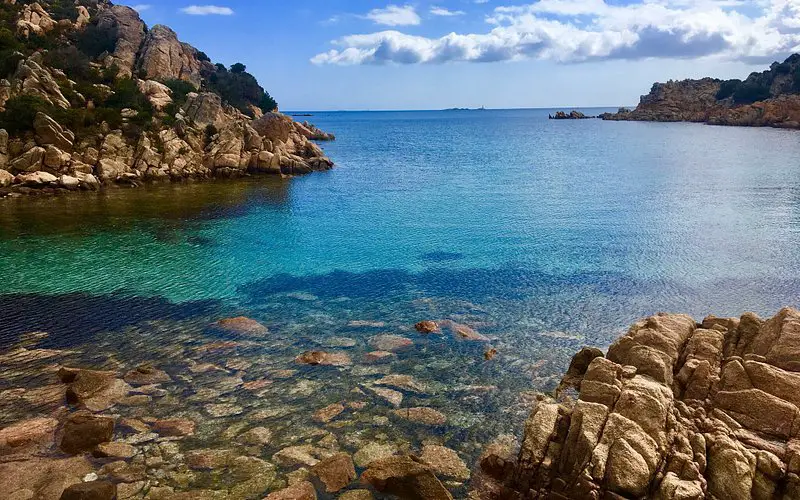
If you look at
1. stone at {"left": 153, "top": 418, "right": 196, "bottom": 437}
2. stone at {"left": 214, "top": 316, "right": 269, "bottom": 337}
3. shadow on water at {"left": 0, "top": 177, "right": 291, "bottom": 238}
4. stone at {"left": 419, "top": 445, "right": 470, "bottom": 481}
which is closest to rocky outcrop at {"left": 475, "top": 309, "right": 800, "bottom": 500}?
stone at {"left": 419, "top": 445, "right": 470, "bottom": 481}

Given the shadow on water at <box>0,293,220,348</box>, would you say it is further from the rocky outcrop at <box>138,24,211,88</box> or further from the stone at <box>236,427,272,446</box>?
the rocky outcrop at <box>138,24,211,88</box>

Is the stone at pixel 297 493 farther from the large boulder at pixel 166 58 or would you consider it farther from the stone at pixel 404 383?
the large boulder at pixel 166 58

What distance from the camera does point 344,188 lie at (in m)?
76.1

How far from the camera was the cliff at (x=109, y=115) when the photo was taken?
64062 mm

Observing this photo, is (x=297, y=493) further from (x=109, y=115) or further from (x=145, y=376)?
(x=109, y=115)

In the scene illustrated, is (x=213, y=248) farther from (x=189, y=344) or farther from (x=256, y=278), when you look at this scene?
(x=189, y=344)

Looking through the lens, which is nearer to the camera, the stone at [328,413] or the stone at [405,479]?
the stone at [405,479]

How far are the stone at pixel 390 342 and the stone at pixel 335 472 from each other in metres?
8.89

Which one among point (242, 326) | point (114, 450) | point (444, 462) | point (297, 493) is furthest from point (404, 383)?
point (114, 450)

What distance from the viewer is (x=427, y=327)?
90.2ft

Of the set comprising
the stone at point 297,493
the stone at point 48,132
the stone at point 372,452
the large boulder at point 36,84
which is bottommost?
the stone at point 372,452

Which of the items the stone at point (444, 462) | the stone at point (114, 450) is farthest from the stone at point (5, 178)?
the stone at point (444, 462)

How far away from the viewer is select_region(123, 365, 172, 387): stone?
2177 cm

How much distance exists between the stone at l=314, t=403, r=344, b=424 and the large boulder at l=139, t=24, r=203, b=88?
99410 mm
